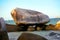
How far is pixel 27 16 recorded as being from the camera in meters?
2.10

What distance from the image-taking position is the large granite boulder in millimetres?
2094

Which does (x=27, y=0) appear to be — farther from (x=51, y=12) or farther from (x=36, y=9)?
(x=51, y=12)

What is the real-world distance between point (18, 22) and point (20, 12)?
0.17m

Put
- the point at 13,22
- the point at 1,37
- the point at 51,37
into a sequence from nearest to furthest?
the point at 1,37, the point at 51,37, the point at 13,22

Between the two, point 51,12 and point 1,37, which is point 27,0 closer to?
point 51,12

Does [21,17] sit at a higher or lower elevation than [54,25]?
higher

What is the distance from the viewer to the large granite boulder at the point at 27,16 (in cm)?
209

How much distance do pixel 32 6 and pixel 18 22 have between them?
0.33 metres

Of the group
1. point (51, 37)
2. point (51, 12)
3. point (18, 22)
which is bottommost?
point (51, 37)

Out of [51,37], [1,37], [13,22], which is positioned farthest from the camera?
[13,22]

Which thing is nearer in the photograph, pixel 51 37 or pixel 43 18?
pixel 51 37

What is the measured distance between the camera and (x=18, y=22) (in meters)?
2.10

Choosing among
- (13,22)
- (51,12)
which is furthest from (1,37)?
(51,12)

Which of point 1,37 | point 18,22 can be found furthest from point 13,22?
point 1,37
